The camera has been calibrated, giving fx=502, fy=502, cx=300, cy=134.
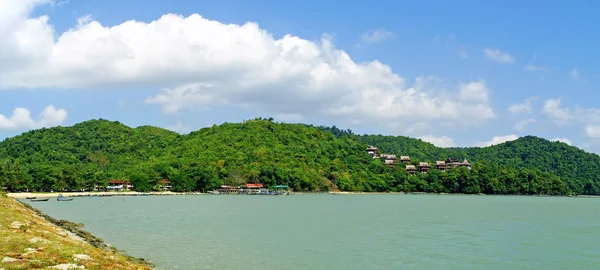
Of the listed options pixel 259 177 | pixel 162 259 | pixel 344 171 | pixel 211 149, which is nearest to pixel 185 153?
pixel 211 149

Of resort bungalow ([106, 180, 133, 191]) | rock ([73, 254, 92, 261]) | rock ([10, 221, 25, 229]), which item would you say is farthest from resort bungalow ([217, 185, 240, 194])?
rock ([73, 254, 92, 261])

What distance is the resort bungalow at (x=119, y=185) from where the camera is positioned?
146 m

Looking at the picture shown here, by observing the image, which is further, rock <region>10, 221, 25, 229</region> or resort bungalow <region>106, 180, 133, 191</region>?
resort bungalow <region>106, 180, 133, 191</region>

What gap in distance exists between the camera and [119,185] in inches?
5782

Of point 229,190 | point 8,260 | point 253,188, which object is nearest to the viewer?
point 8,260

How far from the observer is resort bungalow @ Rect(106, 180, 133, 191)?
146 metres

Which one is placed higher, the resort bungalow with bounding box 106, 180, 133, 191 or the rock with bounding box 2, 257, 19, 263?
the resort bungalow with bounding box 106, 180, 133, 191

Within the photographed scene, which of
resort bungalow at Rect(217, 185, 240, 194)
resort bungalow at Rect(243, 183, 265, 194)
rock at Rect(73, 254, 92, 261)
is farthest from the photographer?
resort bungalow at Rect(243, 183, 265, 194)

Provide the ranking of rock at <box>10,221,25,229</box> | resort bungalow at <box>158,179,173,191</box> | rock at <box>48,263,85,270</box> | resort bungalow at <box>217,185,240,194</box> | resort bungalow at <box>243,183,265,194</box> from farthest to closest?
resort bungalow at <box>243,183,265,194</box>, resort bungalow at <box>217,185,240,194</box>, resort bungalow at <box>158,179,173,191</box>, rock at <box>10,221,25,229</box>, rock at <box>48,263,85,270</box>

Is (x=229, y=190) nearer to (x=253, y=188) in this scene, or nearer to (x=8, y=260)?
(x=253, y=188)

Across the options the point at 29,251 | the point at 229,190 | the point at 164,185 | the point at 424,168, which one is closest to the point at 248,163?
the point at 229,190

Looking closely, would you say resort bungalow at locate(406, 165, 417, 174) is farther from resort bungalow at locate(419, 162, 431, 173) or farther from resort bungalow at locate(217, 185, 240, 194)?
resort bungalow at locate(217, 185, 240, 194)

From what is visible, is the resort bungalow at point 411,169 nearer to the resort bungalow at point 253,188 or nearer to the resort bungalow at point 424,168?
the resort bungalow at point 424,168

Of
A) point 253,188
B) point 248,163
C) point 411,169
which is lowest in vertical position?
point 253,188
